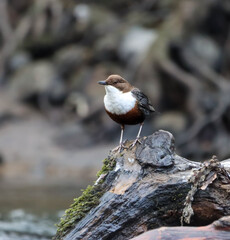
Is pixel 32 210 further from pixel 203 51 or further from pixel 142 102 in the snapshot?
pixel 203 51

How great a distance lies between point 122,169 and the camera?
3824 mm

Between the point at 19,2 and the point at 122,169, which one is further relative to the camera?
the point at 19,2

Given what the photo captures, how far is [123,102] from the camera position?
4.36 metres

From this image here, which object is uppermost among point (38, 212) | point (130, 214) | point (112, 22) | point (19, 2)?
point (19, 2)

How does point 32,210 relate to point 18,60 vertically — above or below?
below

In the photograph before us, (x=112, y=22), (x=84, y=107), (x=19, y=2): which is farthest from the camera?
(x=19, y=2)

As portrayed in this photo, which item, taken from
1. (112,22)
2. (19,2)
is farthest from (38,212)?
(19,2)

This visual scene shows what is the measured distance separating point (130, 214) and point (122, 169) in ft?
1.19

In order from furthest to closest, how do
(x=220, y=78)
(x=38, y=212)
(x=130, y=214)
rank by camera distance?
(x=220, y=78), (x=38, y=212), (x=130, y=214)

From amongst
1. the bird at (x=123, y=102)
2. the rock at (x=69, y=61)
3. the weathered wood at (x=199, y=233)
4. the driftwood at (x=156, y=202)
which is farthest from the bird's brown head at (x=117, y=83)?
the rock at (x=69, y=61)

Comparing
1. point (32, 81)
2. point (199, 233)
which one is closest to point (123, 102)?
point (199, 233)

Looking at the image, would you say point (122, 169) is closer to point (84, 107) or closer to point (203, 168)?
point (203, 168)

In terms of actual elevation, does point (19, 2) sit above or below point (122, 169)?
above

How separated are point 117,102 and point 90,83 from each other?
10539 millimetres
